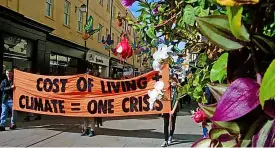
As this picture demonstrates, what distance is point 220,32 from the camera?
899 mm

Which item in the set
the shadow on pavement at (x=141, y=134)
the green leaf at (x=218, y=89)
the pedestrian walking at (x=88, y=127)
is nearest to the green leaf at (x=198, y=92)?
the green leaf at (x=218, y=89)

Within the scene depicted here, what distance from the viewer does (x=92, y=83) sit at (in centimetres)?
910

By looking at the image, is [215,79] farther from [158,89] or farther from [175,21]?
[158,89]

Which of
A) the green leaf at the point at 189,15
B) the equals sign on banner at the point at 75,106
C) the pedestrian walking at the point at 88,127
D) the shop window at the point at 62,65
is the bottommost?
the pedestrian walking at the point at 88,127

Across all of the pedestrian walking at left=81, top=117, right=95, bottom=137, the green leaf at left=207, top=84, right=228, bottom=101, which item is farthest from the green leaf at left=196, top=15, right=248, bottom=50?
the pedestrian walking at left=81, top=117, right=95, bottom=137

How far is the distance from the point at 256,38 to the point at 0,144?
A: 7.88m

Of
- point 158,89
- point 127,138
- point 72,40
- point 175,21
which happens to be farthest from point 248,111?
point 72,40

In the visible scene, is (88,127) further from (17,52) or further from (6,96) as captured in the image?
(17,52)

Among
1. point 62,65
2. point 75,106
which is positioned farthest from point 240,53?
point 62,65

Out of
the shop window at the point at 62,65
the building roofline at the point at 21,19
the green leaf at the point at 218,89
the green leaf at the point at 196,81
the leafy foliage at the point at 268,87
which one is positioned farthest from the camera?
the shop window at the point at 62,65

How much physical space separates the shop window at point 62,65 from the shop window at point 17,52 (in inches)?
91.4

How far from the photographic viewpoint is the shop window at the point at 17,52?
13685 mm

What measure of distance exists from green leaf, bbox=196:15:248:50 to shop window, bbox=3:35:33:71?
13386 mm

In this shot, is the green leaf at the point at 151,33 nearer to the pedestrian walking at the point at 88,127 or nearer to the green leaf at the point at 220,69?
the green leaf at the point at 220,69
